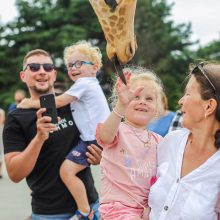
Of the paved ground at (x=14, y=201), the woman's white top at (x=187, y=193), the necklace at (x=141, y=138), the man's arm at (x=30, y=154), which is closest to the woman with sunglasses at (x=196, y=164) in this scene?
the woman's white top at (x=187, y=193)

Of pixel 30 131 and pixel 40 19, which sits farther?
pixel 40 19

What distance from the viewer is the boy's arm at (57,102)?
9.97 ft

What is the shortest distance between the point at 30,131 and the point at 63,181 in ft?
1.28

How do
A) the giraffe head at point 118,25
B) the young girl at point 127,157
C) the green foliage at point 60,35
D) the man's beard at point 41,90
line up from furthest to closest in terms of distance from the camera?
1. the green foliage at point 60,35
2. the man's beard at point 41,90
3. the young girl at point 127,157
4. the giraffe head at point 118,25

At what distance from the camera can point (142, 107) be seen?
2.39 m

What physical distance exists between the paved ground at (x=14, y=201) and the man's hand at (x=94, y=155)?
3401 mm

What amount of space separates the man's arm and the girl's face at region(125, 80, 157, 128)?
49 centimetres

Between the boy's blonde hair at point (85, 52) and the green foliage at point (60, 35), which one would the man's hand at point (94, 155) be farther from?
the green foliage at point (60, 35)

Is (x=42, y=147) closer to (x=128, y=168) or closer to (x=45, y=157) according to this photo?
(x=45, y=157)

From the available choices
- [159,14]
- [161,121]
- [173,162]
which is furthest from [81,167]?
[159,14]

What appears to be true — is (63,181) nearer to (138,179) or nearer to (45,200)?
(45,200)

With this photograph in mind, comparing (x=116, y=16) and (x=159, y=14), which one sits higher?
(x=159, y=14)

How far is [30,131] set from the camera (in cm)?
298

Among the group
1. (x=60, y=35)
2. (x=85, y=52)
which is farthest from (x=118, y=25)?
(x=60, y=35)
